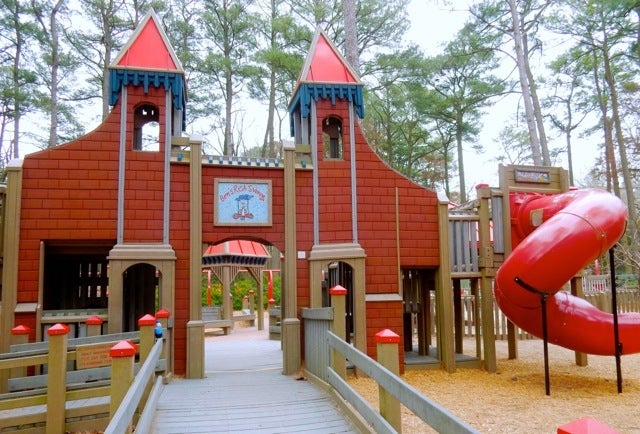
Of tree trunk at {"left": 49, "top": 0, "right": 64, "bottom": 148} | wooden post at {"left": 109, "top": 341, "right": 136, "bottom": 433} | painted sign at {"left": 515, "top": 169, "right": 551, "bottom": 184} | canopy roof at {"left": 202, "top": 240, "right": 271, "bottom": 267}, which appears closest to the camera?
wooden post at {"left": 109, "top": 341, "right": 136, "bottom": 433}

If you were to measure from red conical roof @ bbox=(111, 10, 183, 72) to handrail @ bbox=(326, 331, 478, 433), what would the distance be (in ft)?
20.2

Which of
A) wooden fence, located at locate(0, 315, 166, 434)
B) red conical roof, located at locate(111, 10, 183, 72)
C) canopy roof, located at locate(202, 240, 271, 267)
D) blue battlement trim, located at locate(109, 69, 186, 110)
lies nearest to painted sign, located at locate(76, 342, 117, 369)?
wooden fence, located at locate(0, 315, 166, 434)

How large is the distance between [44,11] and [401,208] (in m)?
16.9

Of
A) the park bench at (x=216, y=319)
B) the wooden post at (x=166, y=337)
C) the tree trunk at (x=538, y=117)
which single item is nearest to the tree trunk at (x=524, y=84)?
the tree trunk at (x=538, y=117)

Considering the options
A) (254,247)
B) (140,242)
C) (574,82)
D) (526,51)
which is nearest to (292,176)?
(140,242)

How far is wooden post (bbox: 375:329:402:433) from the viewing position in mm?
4602

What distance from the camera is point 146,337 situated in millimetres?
6477

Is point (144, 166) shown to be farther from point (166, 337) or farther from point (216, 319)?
point (216, 319)

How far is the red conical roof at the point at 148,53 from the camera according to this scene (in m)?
9.44

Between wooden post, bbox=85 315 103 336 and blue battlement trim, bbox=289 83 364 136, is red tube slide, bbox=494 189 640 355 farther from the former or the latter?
wooden post, bbox=85 315 103 336

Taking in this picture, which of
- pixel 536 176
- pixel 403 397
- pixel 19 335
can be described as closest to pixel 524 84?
pixel 536 176

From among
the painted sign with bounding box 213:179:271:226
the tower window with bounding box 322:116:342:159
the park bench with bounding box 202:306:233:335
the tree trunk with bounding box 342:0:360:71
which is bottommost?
the park bench with bounding box 202:306:233:335

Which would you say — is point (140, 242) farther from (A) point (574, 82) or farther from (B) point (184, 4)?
(A) point (574, 82)

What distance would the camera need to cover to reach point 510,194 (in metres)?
10.6
